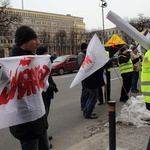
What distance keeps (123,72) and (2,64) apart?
629cm

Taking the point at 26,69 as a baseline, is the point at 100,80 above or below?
below

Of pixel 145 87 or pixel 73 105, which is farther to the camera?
pixel 73 105

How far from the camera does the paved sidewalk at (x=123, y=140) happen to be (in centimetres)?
435

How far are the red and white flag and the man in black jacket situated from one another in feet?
0.26

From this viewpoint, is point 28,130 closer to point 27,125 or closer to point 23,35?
point 27,125

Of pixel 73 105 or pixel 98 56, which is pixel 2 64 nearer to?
pixel 98 56

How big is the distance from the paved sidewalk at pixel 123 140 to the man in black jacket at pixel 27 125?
179 centimetres

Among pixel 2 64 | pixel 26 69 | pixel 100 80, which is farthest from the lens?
pixel 100 80

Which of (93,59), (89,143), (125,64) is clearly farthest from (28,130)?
(125,64)

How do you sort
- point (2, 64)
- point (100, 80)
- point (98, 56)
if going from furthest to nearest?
point (100, 80) < point (98, 56) < point (2, 64)

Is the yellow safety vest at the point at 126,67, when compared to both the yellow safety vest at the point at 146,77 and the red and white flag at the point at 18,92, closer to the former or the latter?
the yellow safety vest at the point at 146,77

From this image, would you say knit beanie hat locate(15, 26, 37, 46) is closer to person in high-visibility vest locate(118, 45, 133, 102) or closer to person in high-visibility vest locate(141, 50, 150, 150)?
person in high-visibility vest locate(141, 50, 150, 150)

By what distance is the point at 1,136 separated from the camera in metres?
5.48

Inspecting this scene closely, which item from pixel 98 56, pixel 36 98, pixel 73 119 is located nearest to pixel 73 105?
pixel 73 119
